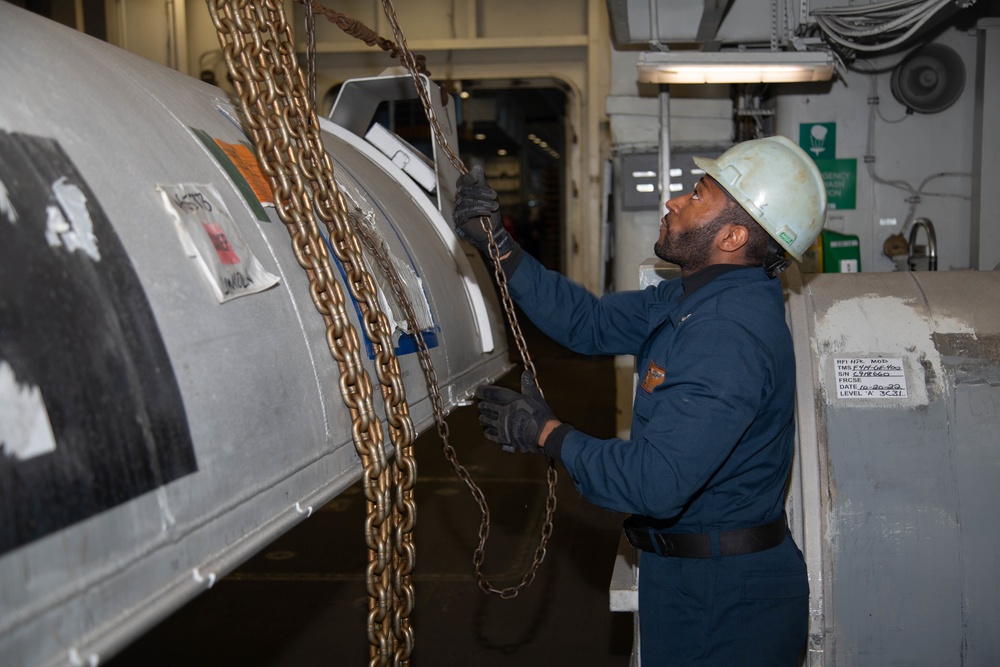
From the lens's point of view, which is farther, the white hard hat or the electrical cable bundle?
the electrical cable bundle

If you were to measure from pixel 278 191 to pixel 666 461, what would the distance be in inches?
39.9

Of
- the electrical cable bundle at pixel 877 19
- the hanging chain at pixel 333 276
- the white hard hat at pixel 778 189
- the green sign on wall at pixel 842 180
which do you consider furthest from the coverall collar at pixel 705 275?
the green sign on wall at pixel 842 180

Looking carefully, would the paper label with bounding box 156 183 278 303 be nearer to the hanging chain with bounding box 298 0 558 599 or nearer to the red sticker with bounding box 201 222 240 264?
the red sticker with bounding box 201 222 240 264

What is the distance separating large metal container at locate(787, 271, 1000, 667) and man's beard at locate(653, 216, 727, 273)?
0.71 metres

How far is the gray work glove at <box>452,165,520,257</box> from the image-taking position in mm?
2357

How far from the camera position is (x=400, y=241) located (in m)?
2.43

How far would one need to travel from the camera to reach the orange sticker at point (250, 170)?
1.73 m

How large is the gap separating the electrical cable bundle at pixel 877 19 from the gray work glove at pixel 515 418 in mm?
3381

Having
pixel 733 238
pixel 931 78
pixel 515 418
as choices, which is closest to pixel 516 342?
pixel 515 418

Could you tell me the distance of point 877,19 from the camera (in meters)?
4.69

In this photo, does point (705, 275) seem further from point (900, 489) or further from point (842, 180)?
point (842, 180)

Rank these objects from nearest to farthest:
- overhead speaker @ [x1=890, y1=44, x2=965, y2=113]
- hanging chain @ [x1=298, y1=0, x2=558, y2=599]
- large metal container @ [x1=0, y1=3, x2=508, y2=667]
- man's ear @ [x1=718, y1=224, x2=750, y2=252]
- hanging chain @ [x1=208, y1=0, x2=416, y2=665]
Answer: large metal container @ [x1=0, y1=3, x2=508, y2=667] → hanging chain @ [x1=208, y1=0, x2=416, y2=665] → hanging chain @ [x1=298, y1=0, x2=558, y2=599] → man's ear @ [x1=718, y1=224, x2=750, y2=252] → overhead speaker @ [x1=890, y1=44, x2=965, y2=113]

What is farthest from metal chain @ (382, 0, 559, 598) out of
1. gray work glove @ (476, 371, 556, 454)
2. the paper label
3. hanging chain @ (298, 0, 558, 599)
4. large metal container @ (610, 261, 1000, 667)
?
the paper label

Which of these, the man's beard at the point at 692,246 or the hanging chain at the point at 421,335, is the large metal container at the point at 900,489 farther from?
the man's beard at the point at 692,246
